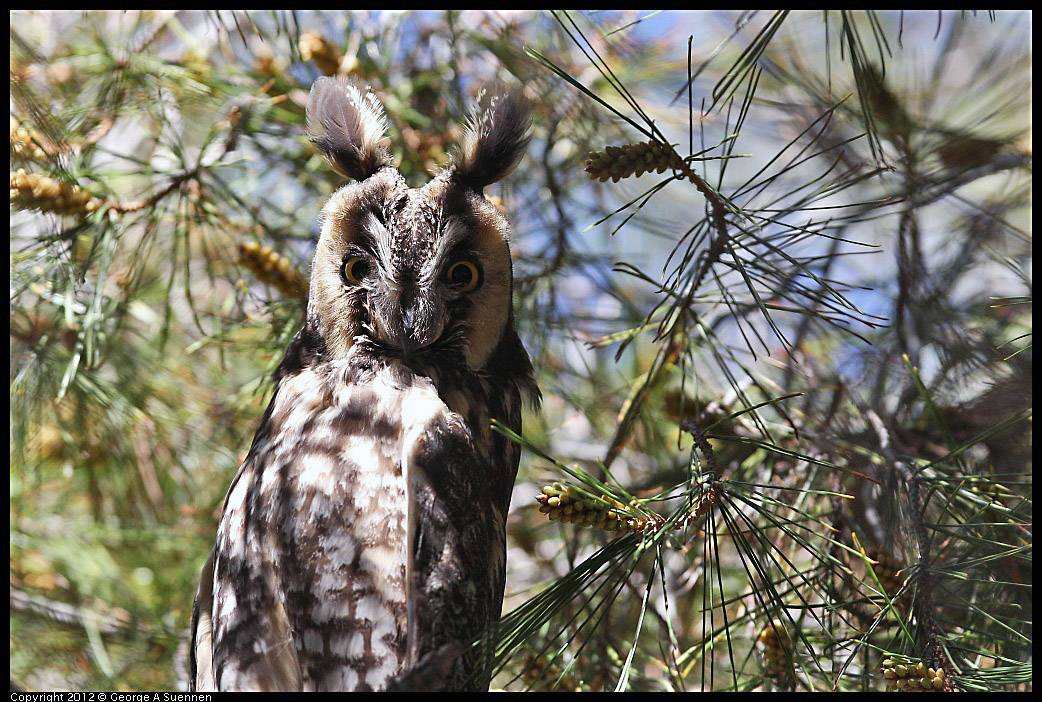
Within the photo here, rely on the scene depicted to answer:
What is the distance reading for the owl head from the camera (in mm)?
1218

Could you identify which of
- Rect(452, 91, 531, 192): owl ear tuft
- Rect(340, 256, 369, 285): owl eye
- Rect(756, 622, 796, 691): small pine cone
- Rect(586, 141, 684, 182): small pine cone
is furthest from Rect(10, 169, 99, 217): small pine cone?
Rect(756, 622, 796, 691): small pine cone

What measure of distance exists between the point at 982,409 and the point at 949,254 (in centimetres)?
64

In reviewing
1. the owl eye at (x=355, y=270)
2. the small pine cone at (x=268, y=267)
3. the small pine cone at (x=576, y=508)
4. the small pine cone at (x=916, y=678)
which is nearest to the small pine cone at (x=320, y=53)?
the small pine cone at (x=268, y=267)

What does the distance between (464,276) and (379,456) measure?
32 cm

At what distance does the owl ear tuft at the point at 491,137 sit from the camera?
1349 mm

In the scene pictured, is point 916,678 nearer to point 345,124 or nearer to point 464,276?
point 464,276

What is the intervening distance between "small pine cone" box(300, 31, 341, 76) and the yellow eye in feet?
3.06

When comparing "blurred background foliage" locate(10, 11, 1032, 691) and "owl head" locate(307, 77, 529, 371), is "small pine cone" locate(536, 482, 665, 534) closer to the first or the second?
"blurred background foliage" locate(10, 11, 1032, 691)

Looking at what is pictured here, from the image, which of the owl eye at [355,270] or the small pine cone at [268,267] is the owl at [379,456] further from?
the small pine cone at [268,267]

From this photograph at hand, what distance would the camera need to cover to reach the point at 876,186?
8.45 ft

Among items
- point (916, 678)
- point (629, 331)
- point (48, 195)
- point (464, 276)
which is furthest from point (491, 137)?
point (916, 678)

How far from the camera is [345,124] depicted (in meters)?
1.38

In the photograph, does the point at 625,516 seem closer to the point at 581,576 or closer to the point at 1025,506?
the point at 581,576

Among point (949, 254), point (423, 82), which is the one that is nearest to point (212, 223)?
point (423, 82)
